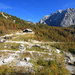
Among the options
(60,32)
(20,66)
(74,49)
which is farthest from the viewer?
(60,32)

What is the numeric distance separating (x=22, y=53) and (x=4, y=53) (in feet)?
27.4

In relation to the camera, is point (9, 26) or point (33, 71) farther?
point (9, 26)

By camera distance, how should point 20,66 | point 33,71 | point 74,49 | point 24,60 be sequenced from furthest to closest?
point 74,49 → point 24,60 → point 20,66 → point 33,71

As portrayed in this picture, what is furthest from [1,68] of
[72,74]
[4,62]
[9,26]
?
[9,26]

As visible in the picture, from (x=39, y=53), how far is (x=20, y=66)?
66.6 feet

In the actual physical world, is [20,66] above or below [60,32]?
below

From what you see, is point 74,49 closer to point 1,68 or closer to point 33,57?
point 33,57

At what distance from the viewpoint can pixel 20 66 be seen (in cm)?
6294

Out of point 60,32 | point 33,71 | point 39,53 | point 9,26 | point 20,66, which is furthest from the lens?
point 60,32

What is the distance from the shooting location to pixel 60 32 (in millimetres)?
170875

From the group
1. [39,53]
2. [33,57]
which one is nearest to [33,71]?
[33,57]

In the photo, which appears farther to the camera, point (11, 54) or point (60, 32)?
point (60, 32)

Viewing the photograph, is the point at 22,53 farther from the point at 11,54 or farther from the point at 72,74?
the point at 72,74

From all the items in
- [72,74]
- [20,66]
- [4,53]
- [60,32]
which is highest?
[60,32]
